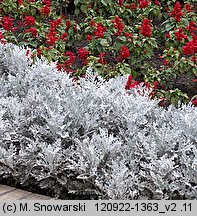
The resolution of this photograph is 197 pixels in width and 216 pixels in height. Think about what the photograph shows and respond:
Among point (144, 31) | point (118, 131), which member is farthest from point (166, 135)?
point (144, 31)

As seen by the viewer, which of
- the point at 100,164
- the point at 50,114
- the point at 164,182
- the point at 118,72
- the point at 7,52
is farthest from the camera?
the point at 118,72

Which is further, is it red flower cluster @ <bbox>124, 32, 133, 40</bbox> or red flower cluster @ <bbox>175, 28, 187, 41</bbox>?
red flower cluster @ <bbox>124, 32, 133, 40</bbox>

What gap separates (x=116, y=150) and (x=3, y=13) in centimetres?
438

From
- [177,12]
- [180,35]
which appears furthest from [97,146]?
[177,12]

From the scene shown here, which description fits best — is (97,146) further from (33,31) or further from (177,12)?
(177,12)

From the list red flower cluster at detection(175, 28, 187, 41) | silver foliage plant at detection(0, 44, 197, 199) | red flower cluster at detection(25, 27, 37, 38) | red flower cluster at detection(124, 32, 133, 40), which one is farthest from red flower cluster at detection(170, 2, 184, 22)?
silver foliage plant at detection(0, 44, 197, 199)

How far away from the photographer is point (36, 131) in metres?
2.99

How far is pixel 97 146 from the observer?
2.87m

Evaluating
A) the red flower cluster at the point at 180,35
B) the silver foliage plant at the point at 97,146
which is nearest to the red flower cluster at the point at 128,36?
the red flower cluster at the point at 180,35

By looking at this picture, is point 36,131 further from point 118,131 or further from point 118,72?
point 118,72

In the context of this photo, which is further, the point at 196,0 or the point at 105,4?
the point at 196,0

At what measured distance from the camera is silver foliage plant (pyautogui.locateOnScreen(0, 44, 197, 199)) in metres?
2.69

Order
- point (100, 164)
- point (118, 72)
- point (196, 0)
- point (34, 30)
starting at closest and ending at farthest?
point (100, 164), point (118, 72), point (34, 30), point (196, 0)

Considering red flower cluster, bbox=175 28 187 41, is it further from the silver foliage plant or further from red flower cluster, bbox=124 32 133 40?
the silver foliage plant
